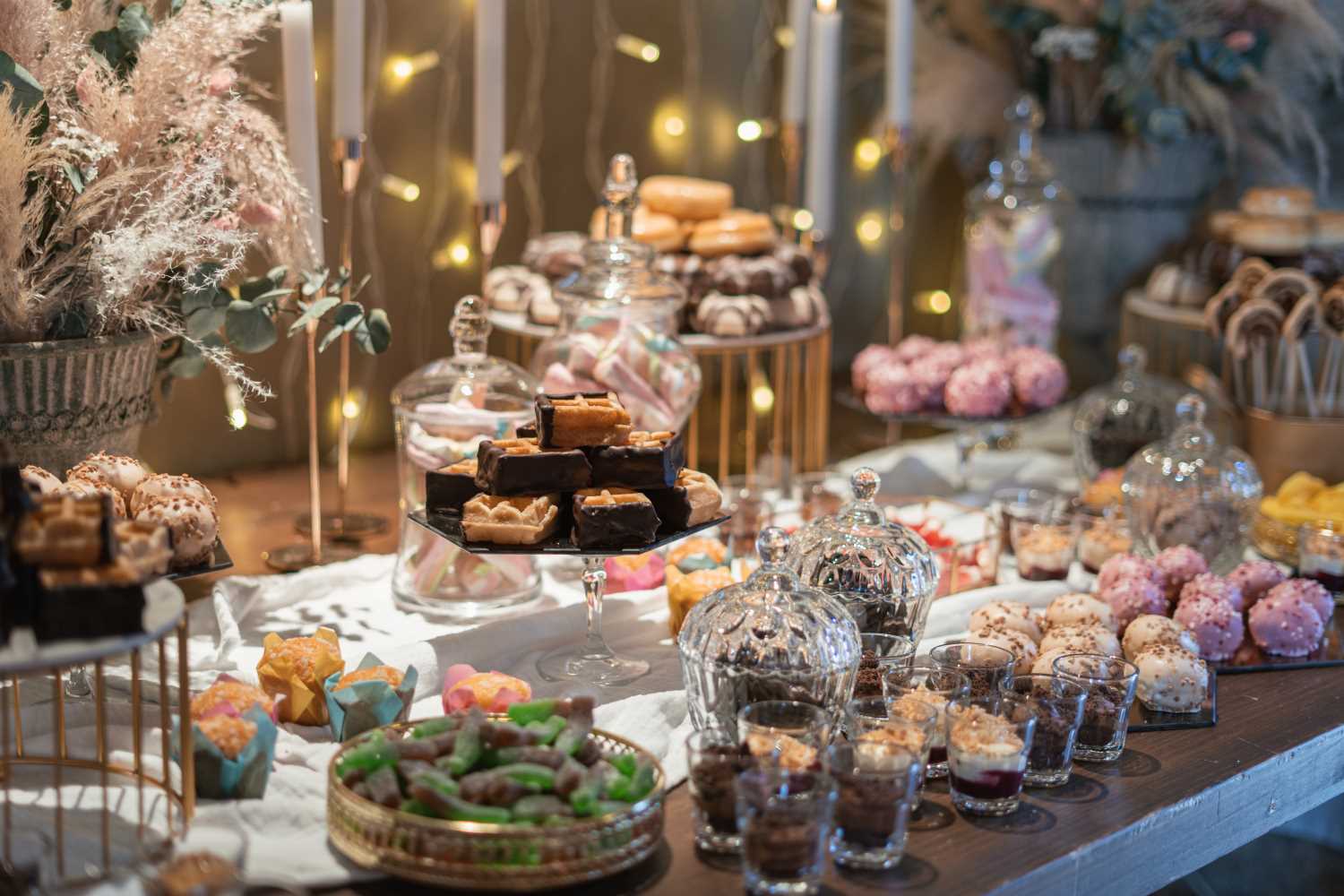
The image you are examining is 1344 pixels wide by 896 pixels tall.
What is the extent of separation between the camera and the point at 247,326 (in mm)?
1916

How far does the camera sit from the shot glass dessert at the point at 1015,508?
7.48 feet

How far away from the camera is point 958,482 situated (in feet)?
9.27

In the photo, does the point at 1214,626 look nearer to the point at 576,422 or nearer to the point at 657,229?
the point at 576,422

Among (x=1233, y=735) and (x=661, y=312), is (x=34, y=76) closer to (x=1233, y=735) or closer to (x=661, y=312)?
(x=661, y=312)

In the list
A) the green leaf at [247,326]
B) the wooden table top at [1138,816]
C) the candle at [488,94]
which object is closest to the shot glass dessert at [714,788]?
the wooden table top at [1138,816]

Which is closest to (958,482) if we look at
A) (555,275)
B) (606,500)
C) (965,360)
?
(965,360)

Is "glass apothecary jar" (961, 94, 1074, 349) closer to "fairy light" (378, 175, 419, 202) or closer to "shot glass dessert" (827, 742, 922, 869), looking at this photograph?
"fairy light" (378, 175, 419, 202)

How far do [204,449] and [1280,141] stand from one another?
245 centimetres

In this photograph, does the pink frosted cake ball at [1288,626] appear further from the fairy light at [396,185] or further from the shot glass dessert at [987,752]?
the fairy light at [396,185]

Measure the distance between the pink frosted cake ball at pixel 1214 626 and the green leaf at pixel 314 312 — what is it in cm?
116

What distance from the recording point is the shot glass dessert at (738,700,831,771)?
1308mm

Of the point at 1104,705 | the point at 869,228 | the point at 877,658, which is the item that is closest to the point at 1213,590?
the point at 1104,705

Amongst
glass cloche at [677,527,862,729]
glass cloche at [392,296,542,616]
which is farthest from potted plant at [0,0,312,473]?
glass cloche at [677,527,862,729]

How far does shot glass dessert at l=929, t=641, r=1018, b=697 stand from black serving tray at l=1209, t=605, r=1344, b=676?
1.31 ft
